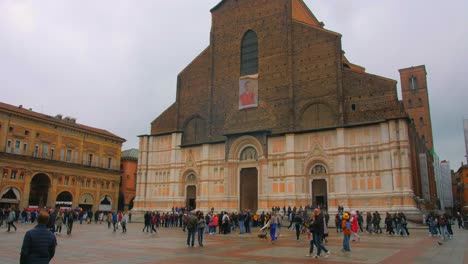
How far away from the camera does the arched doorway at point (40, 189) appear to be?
4601 cm

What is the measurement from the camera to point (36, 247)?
215 inches

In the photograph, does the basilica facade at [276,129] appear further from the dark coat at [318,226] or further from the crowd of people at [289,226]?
the dark coat at [318,226]

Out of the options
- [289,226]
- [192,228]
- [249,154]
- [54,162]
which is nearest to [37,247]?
[192,228]

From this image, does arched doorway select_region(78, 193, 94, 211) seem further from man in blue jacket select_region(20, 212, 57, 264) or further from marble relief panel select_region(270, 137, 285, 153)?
man in blue jacket select_region(20, 212, 57, 264)

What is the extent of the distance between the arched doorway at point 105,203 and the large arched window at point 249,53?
1088 inches

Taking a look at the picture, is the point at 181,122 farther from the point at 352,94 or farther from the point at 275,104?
the point at 352,94

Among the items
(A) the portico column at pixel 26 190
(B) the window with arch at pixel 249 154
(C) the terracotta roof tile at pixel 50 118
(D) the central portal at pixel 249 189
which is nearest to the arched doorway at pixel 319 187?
(D) the central portal at pixel 249 189

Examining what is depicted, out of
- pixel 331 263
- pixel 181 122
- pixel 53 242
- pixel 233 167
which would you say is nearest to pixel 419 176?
pixel 233 167

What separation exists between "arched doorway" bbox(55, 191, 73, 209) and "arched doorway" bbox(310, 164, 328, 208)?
99.9 feet

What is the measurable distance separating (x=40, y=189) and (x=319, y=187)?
3371 centimetres

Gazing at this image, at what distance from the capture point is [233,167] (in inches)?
1452

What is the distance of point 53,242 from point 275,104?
31067mm

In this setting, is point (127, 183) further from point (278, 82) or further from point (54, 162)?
point (278, 82)

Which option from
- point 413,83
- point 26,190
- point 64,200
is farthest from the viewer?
point 413,83
